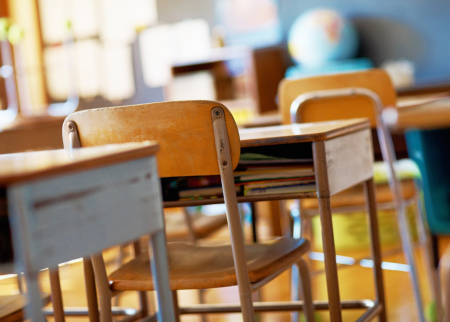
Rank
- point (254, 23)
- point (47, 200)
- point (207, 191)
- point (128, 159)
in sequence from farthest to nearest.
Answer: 1. point (254, 23)
2. point (207, 191)
3. point (128, 159)
4. point (47, 200)

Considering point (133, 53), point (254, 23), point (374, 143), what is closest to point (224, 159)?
point (374, 143)

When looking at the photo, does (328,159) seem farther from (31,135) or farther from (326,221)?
(31,135)

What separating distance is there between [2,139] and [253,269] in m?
2.13

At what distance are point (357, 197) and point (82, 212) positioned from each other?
1447 mm

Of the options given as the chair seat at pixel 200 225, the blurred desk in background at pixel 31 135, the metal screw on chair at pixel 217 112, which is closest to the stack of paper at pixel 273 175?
the metal screw on chair at pixel 217 112

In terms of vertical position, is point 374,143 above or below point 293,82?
below

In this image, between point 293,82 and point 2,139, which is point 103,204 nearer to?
point 293,82

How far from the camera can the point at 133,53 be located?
528 centimetres

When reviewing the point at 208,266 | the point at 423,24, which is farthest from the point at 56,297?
the point at 423,24

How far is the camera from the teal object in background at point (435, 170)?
2.59 feet

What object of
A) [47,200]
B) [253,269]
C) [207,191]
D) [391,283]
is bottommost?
[391,283]

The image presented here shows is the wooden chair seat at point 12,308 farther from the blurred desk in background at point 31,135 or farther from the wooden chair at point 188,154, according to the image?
the blurred desk in background at point 31,135

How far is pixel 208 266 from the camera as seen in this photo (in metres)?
1.36

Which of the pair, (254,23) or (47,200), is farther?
(254,23)
